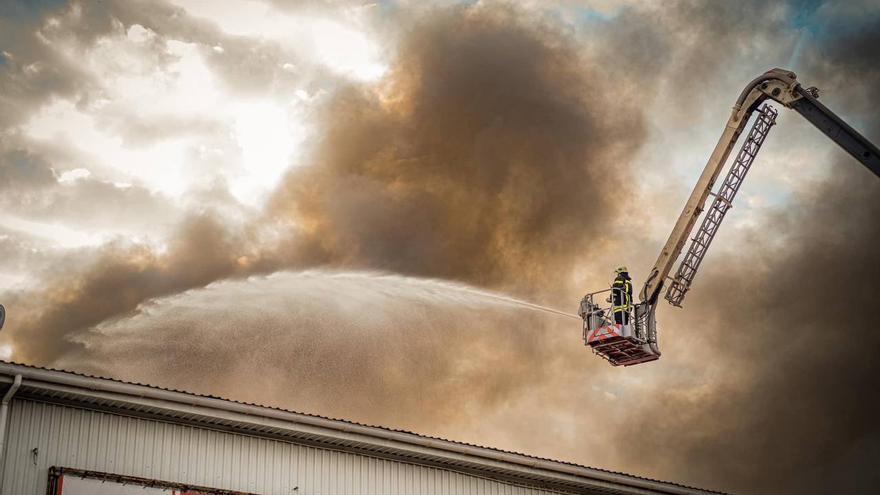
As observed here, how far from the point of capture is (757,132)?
143 feet

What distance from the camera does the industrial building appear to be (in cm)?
2275

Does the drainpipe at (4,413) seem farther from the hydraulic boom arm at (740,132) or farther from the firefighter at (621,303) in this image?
the hydraulic boom arm at (740,132)

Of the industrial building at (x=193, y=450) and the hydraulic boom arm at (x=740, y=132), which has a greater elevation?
the hydraulic boom arm at (x=740, y=132)

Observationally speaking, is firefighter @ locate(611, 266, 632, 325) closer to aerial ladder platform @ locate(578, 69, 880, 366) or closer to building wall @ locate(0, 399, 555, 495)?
aerial ladder platform @ locate(578, 69, 880, 366)

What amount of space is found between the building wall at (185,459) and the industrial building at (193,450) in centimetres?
3

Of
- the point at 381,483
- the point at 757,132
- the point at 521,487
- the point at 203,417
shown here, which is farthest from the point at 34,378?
the point at 757,132

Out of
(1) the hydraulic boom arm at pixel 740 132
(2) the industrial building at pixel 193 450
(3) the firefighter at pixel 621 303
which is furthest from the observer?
(1) the hydraulic boom arm at pixel 740 132

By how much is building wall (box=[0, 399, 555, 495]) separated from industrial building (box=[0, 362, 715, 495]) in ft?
0.08

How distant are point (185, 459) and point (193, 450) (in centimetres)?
33

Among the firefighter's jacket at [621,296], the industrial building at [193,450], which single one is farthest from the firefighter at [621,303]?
the industrial building at [193,450]

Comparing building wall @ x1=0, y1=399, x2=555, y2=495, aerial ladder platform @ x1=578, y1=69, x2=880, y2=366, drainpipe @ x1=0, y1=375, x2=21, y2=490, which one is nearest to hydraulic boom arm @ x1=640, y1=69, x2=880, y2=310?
aerial ladder platform @ x1=578, y1=69, x2=880, y2=366

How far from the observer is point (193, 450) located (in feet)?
83.6

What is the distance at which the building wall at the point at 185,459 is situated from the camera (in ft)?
74.7

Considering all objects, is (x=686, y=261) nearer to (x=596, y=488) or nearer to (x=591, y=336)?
(x=591, y=336)
